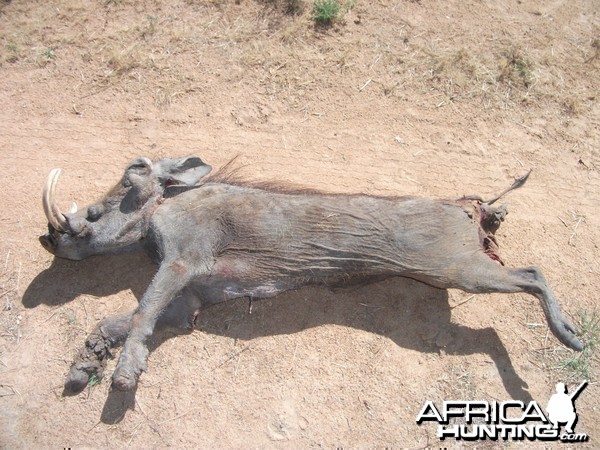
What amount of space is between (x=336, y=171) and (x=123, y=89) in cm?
251

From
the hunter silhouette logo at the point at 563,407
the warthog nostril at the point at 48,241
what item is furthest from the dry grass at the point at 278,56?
the hunter silhouette logo at the point at 563,407

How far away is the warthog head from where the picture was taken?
3998mm

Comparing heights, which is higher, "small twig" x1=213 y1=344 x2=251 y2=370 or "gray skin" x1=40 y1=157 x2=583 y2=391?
"gray skin" x1=40 y1=157 x2=583 y2=391

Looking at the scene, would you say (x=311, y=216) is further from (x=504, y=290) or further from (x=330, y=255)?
(x=504, y=290)

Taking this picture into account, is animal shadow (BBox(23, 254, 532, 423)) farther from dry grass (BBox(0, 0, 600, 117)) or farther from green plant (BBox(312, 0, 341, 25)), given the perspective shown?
green plant (BBox(312, 0, 341, 25))

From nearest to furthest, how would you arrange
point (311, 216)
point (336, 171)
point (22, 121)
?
point (311, 216)
point (336, 171)
point (22, 121)

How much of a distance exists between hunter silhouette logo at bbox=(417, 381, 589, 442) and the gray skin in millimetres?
533

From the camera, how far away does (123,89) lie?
17.3 feet

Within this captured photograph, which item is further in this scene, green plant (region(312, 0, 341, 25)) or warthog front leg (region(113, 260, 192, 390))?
green plant (region(312, 0, 341, 25))

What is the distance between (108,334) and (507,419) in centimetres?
326

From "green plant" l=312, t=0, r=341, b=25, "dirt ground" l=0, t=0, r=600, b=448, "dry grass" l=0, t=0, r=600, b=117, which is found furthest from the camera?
"green plant" l=312, t=0, r=341, b=25

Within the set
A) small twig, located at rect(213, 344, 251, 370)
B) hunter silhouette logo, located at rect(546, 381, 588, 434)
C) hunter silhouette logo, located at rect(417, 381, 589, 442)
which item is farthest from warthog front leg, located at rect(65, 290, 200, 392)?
hunter silhouette logo, located at rect(546, 381, 588, 434)

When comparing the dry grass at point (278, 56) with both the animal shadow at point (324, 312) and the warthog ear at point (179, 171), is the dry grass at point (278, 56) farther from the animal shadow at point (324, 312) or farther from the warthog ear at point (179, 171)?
the animal shadow at point (324, 312)

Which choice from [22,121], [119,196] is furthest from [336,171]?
[22,121]
